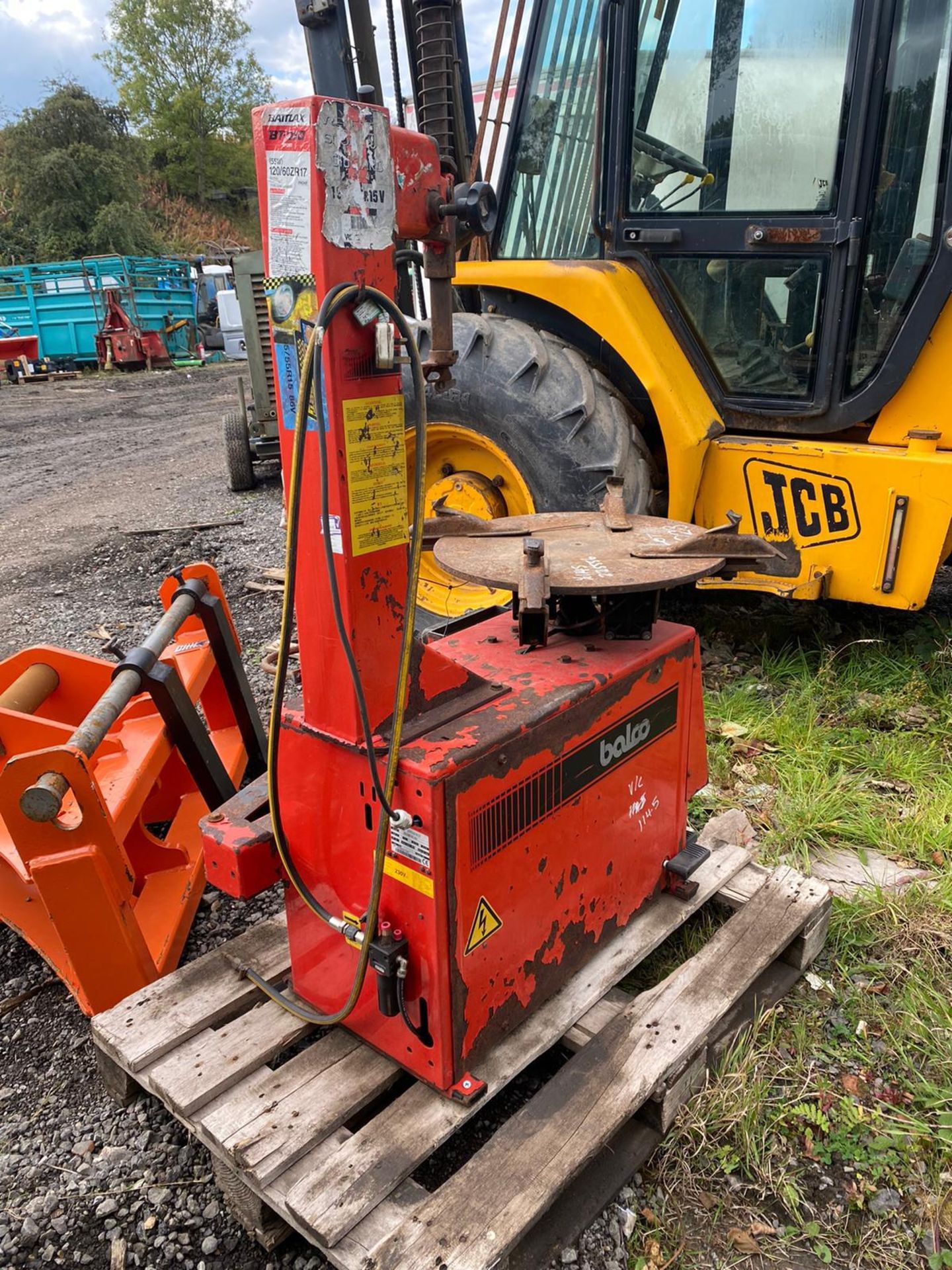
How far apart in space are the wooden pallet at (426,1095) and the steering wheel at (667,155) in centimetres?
255

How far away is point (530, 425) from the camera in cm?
351

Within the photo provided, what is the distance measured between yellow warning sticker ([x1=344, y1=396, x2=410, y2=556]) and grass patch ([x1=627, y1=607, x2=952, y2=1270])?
1400 millimetres

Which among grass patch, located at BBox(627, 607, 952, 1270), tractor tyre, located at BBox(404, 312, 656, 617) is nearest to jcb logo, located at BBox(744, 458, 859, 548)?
tractor tyre, located at BBox(404, 312, 656, 617)

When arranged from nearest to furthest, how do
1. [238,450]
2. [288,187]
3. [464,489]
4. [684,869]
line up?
[288,187]
[684,869]
[464,489]
[238,450]

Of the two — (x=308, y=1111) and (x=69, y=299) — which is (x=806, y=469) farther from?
(x=69, y=299)

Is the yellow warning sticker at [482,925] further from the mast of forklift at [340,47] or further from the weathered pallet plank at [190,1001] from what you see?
the mast of forklift at [340,47]

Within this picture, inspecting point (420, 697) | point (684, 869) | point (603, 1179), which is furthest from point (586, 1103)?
point (420, 697)

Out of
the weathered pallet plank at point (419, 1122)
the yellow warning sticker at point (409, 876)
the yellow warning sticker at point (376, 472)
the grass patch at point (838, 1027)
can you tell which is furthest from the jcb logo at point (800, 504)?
the yellow warning sticker at point (409, 876)

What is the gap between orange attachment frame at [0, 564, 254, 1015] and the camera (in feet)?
6.57

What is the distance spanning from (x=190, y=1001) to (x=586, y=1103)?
90 centimetres

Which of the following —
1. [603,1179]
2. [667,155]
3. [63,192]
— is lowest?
[603,1179]

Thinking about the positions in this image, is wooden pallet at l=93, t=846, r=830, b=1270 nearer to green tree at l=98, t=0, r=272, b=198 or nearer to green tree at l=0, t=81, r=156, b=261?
green tree at l=0, t=81, r=156, b=261

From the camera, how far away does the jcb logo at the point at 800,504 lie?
3277mm

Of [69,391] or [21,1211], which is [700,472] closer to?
[21,1211]
